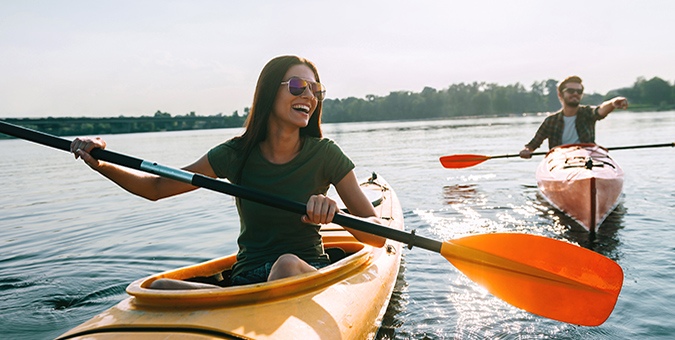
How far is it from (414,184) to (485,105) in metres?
84.4

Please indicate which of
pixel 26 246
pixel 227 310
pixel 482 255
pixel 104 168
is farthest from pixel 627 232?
pixel 26 246

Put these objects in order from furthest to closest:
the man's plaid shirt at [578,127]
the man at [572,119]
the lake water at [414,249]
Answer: the man's plaid shirt at [578,127], the man at [572,119], the lake water at [414,249]

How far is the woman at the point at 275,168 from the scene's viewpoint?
2.97 m

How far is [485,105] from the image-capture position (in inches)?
3583

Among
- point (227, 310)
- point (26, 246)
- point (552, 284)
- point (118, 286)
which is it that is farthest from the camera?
point (26, 246)

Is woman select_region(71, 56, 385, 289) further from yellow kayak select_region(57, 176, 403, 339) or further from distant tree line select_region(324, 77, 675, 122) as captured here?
distant tree line select_region(324, 77, 675, 122)

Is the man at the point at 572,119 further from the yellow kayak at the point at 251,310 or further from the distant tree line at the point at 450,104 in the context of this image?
the distant tree line at the point at 450,104

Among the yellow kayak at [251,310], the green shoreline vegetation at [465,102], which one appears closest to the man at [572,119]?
the yellow kayak at [251,310]

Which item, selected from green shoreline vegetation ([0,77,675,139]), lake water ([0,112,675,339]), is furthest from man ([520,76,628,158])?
green shoreline vegetation ([0,77,675,139])

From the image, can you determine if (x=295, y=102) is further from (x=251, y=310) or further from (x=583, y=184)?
(x=583, y=184)

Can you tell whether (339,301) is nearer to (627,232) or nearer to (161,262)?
(161,262)

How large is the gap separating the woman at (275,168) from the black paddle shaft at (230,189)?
0.08 m

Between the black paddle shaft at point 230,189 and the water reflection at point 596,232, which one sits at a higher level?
the black paddle shaft at point 230,189

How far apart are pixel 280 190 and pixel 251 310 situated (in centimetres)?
80
